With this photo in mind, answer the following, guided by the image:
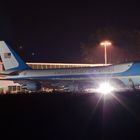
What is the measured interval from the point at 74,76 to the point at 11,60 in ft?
40.9

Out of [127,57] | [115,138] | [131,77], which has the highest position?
[127,57]

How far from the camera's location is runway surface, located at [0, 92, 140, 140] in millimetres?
19531

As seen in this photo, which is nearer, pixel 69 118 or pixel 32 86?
pixel 69 118

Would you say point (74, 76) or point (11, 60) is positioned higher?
point (11, 60)

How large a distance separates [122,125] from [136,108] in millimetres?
4271

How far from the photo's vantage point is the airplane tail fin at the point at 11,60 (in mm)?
78562

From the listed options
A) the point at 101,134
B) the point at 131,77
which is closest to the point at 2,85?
the point at 131,77

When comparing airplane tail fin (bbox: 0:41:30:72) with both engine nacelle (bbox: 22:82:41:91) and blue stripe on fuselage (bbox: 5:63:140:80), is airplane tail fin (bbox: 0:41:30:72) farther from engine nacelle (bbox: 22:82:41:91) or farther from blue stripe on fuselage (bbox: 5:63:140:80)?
engine nacelle (bbox: 22:82:41:91)

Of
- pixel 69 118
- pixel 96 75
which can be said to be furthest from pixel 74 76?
pixel 69 118

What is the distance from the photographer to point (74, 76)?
2817 inches

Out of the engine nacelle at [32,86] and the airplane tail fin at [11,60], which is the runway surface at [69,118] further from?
the airplane tail fin at [11,60]

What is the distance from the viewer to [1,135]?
1875 centimetres

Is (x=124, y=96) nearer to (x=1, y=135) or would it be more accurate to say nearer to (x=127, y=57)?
(x=1, y=135)

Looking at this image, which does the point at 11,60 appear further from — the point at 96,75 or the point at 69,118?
the point at 69,118
